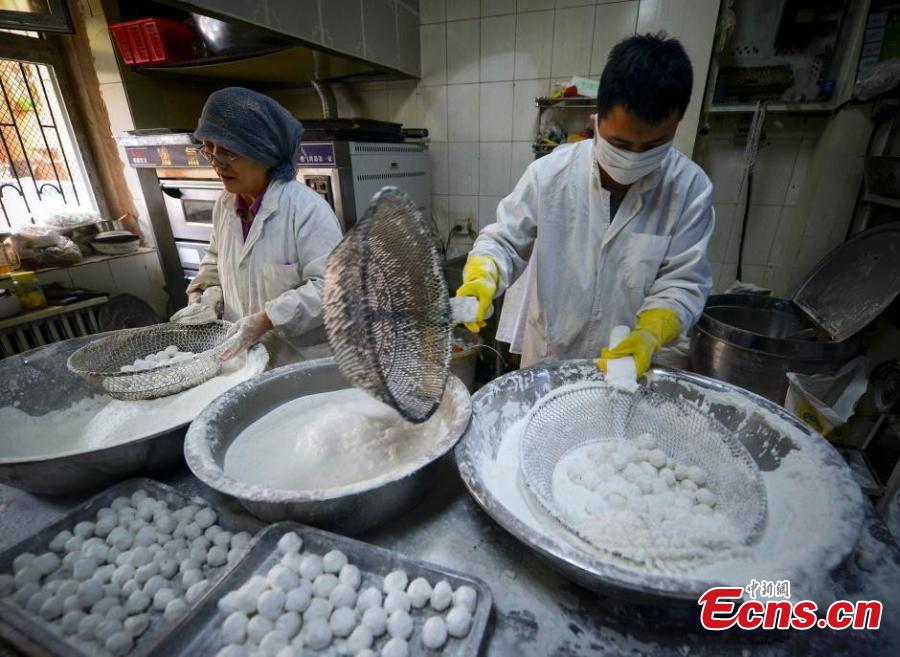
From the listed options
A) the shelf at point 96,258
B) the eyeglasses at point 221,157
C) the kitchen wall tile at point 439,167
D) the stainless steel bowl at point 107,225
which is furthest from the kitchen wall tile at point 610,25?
the stainless steel bowl at point 107,225

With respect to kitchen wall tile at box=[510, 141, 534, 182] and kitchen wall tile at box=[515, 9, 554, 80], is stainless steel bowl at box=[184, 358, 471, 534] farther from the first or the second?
kitchen wall tile at box=[515, 9, 554, 80]

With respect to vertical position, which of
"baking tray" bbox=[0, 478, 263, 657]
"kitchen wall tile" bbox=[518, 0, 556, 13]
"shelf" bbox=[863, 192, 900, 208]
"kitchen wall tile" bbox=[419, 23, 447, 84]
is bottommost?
"baking tray" bbox=[0, 478, 263, 657]

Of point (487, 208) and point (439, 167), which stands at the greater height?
point (439, 167)

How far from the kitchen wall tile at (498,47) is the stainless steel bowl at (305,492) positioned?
2636 mm

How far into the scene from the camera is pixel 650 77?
40.9 inches

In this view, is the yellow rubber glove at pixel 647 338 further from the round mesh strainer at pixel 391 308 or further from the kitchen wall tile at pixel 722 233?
the kitchen wall tile at pixel 722 233

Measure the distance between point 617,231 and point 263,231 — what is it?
4.44 ft

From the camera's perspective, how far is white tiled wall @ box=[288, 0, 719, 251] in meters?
2.46

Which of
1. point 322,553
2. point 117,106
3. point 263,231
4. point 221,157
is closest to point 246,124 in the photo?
point 221,157

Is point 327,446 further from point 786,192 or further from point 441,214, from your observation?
point 786,192

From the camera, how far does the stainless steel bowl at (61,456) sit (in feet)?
2.83

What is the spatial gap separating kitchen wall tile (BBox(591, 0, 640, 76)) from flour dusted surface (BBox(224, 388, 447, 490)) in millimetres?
2633

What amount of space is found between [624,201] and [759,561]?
1.11m

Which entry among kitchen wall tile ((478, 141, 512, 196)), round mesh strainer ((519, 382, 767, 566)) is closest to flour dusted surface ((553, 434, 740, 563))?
round mesh strainer ((519, 382, 767, 566))
